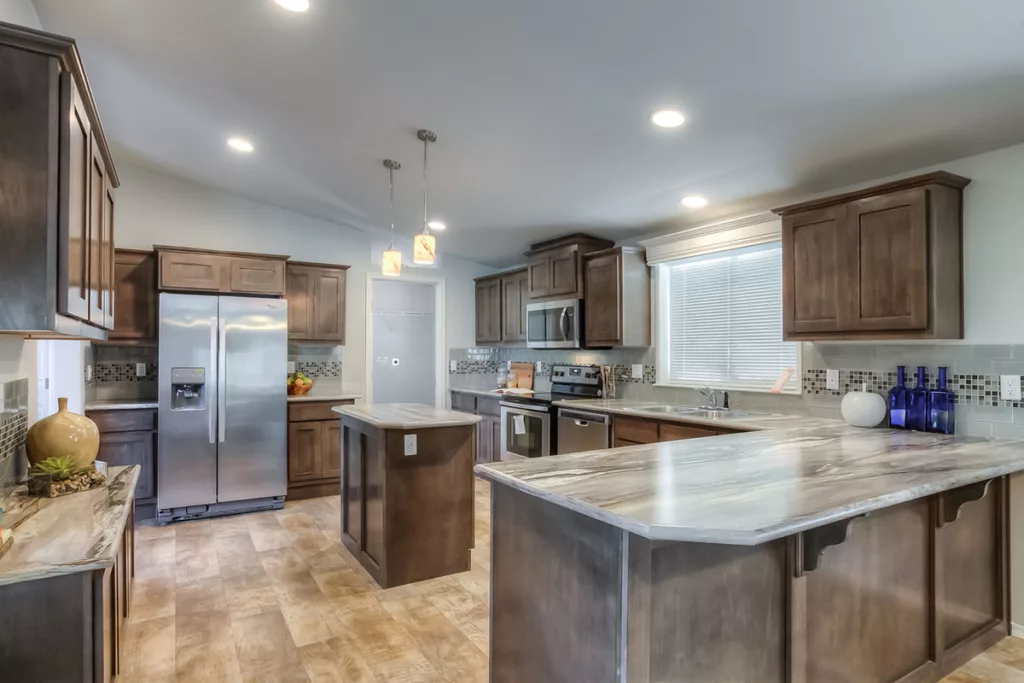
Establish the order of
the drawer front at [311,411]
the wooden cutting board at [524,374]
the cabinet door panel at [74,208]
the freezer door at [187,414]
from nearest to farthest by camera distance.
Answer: the cabinet door panel at [74,208] → the freezer door at [187,414] → the drawer front at [311,411] → the wooden cutting board at [524,374]

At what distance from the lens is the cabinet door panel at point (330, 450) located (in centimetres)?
500

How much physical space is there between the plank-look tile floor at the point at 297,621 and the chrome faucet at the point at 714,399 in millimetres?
1840

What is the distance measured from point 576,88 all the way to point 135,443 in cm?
413

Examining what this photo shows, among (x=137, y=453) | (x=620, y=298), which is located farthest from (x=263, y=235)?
(x=620, y=298)

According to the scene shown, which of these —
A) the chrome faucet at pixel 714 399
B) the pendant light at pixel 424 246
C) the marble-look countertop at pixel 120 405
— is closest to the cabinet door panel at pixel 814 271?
the chrome faucet at pixel 714 399

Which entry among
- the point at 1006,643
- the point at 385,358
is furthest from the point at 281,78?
the point at 1006,643

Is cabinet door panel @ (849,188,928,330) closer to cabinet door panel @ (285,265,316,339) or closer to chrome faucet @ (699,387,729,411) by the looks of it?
chrome faucet @ (699,387,729,411)

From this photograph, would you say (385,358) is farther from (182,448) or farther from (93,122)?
(93,122)

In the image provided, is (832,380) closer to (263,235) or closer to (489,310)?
(489,310)

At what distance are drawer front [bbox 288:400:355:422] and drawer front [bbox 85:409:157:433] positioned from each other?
3.30ft

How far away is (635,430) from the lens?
3824mm

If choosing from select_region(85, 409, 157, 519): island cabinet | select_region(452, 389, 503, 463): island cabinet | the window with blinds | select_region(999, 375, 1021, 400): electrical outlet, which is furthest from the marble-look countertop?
select_region(999, 375, 1021, 400): electrical outlet

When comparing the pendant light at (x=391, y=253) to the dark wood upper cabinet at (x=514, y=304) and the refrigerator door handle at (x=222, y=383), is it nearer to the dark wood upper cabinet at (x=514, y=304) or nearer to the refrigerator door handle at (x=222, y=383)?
the dark wood upper cabinet at (x=514, y=304)

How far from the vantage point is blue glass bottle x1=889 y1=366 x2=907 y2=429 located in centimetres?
285
